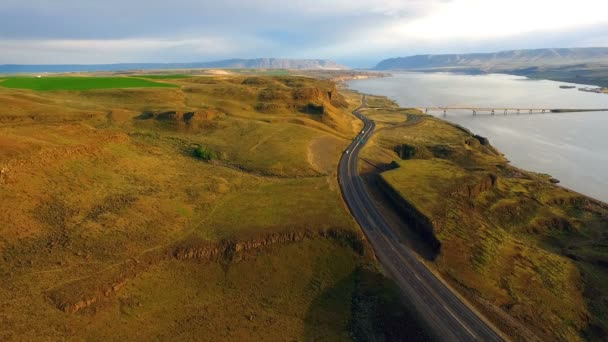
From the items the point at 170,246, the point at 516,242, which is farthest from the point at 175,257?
the point at 516,242

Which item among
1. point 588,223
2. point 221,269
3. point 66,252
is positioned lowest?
point 588,223

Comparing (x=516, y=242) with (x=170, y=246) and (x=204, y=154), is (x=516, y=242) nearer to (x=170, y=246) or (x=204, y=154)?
(x=170, y=246)

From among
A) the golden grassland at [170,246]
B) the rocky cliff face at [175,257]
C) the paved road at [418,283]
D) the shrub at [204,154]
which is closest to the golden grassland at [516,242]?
the paved road at [418,283]

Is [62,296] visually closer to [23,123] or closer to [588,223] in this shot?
[23,123]

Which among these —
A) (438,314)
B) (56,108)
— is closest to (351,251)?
(438,314)

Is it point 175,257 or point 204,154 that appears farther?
point 204,154

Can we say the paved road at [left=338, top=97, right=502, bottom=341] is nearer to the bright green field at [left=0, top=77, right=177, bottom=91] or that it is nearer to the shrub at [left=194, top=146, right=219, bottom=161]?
the shrub at [left=194, top=146, right=219, bottom=161]
